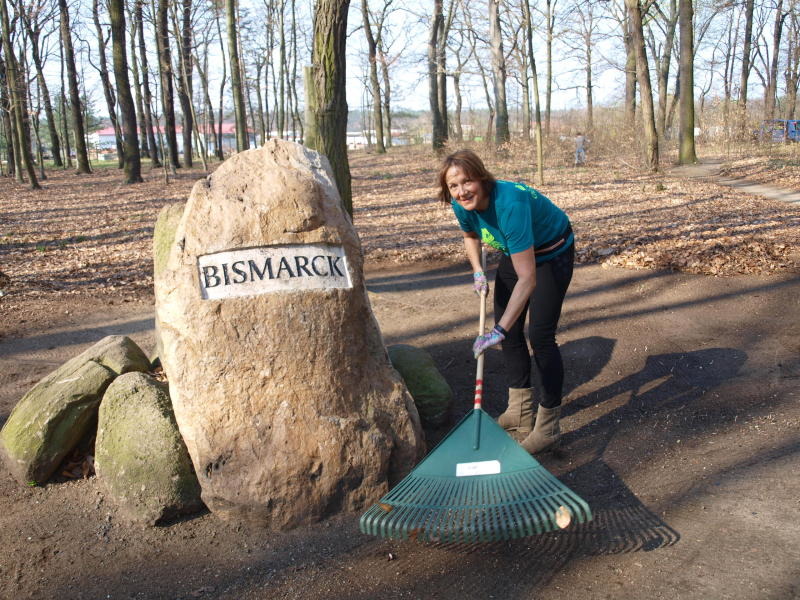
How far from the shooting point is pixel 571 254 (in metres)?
3.70

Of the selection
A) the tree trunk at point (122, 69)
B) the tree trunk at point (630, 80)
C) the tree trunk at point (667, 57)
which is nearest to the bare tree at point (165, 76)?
the tree trunk at point (122, 69)

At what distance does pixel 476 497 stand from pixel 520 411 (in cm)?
123

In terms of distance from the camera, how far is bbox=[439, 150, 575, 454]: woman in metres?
3.27

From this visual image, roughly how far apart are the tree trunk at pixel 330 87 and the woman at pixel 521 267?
10.7 feet

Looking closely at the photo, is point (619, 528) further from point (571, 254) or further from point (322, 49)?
point (322, 49)

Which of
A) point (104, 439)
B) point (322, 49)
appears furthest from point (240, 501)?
point (322, 49)

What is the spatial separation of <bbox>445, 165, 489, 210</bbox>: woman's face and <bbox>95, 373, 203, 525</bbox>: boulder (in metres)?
1.92

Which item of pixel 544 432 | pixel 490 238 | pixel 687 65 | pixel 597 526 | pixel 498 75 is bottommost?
pixel 597 526

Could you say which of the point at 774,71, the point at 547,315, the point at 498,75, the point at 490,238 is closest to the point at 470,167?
the point at 490,238

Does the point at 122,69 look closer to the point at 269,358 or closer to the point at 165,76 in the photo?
the point at 165,76

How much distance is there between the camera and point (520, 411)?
412 cm

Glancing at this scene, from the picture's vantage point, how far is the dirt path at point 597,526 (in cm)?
277

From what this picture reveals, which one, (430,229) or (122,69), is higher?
(122,69)

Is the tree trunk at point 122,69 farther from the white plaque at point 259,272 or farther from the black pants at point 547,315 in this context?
the black pants at point 547,315
